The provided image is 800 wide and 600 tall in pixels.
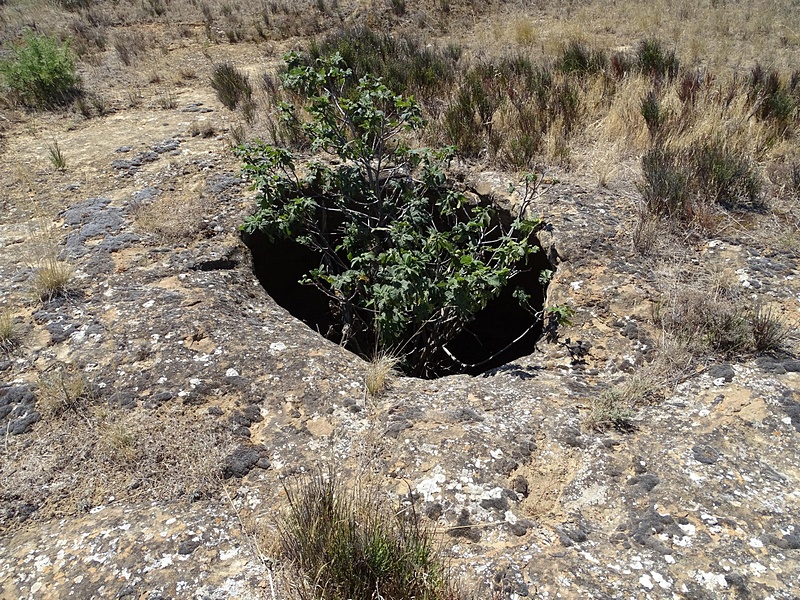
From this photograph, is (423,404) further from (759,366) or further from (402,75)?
(402,75)

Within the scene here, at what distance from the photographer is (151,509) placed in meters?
2.43

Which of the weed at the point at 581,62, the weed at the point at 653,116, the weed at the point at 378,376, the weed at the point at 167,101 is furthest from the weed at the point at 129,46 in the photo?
the weed at the point at 378,376

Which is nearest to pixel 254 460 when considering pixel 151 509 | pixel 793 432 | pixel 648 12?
pixel 151 509

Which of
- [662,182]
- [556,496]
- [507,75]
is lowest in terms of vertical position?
[556,496]

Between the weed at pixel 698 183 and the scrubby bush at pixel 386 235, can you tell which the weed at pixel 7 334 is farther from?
the weed at pixel 698 183

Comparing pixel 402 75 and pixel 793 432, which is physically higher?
pixel 402 75

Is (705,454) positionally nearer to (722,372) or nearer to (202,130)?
(722,372)

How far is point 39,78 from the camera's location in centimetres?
715

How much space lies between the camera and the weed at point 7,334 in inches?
131

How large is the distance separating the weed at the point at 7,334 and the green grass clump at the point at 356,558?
2459 millimetres

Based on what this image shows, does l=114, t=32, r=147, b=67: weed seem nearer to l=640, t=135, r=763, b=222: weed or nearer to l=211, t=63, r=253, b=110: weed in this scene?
l=211, t=63, r=253, b=110: weed

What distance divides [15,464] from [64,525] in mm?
534

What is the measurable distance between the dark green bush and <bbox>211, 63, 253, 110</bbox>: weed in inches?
78.8

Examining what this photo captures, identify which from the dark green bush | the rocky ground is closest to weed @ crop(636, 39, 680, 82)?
the rocky ground
